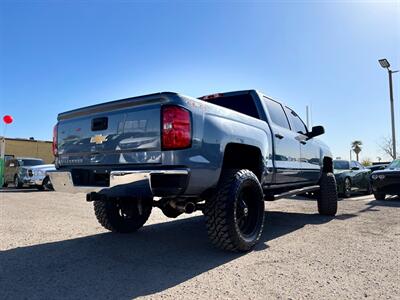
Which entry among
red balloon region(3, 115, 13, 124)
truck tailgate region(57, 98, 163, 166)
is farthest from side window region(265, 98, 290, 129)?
red balloon region(3, 115, 13, 124)

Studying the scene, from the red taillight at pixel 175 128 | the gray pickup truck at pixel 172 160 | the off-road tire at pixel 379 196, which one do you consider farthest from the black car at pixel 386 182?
the red taillight at pixel 175 128

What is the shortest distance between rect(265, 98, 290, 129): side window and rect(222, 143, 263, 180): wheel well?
1092mm

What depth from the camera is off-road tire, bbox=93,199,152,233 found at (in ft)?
18.0

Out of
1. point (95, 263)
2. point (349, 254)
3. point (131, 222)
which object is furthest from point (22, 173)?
point (349, 254)

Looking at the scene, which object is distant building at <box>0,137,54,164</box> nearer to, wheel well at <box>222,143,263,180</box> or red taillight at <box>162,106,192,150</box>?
wheel well at <box>222,143,263,180</box>

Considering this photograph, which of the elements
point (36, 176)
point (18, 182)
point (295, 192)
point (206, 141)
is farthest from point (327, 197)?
point (18, 182)

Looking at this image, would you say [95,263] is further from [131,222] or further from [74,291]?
[131,222]

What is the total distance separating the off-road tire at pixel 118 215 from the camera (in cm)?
549

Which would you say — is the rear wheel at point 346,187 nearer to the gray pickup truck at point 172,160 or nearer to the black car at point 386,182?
the black car at point 386,182

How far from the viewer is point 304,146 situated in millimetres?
7062

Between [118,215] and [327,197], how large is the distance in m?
4.32

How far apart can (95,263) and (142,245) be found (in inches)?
39.0

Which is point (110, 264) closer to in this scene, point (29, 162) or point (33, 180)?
point (33, 180)

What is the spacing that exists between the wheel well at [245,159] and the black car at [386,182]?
26.1ft
